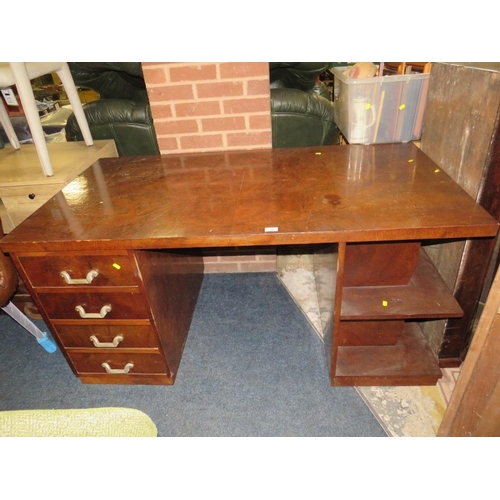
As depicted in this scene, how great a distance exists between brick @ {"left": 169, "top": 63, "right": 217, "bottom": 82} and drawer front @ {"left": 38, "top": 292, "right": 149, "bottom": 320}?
3.30ft

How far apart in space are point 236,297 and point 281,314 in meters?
0.29

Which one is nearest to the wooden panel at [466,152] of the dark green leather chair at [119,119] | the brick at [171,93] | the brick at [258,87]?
the brick at [258,87]

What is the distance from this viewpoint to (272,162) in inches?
56.6

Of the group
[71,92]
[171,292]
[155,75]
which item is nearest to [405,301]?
[171,292]

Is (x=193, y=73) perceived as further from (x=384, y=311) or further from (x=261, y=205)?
(x=384, y=311)

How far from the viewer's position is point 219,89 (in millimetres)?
1523

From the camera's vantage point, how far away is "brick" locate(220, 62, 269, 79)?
147 cm

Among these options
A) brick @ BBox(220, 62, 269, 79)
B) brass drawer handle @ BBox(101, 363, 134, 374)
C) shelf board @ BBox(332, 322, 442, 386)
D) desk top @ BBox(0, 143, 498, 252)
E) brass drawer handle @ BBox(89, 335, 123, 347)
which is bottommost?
shelf board @ BBox(332, 322, 442, 386)

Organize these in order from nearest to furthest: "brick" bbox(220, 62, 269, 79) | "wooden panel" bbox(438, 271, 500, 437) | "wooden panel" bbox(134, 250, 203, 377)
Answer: "wooden panel" bbox(438, 271, 500, 437)
"wooden panel" bbox(134, 250, 203, 377)
"brick" bbox(220, 62, 269, 79)

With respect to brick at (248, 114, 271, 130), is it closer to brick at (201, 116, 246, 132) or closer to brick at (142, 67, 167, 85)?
brick at (201, 116, 246, 132)

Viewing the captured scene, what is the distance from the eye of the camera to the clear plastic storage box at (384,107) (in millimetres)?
1377

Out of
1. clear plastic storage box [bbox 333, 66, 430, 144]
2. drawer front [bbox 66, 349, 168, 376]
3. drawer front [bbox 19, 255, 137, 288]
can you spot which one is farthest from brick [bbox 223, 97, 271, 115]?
drawer front [bbox 66, 349, 168, 376]
